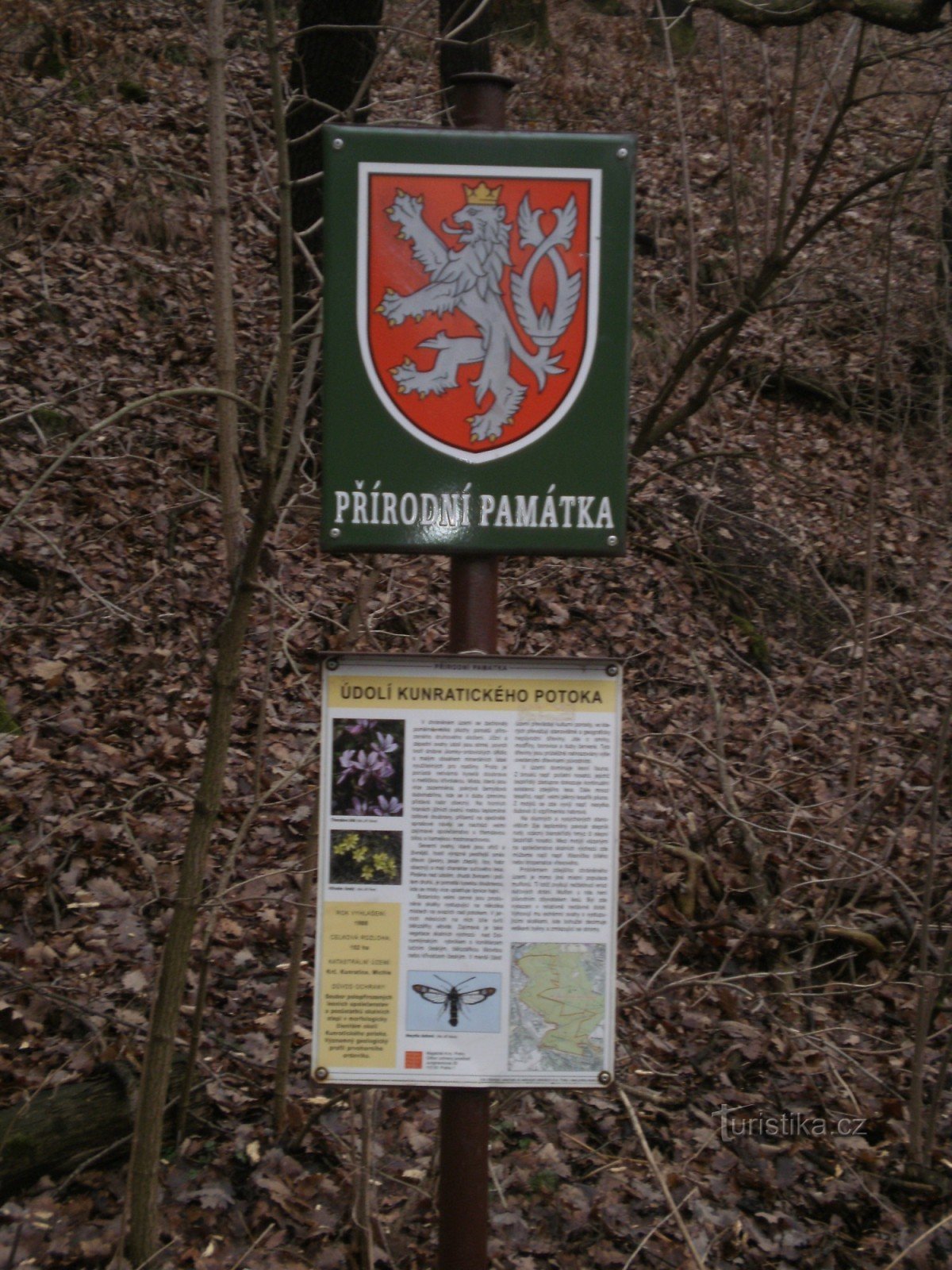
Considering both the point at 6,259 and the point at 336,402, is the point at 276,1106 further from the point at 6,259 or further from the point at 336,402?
the point at 6,259

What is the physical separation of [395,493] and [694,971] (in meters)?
3.60

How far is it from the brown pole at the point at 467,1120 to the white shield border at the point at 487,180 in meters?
0.19

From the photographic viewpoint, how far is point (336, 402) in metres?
2.28

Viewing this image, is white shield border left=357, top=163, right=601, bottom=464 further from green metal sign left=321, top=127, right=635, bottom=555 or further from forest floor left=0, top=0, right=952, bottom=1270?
forest floor left=0, top=0, right=952, bottom=1270

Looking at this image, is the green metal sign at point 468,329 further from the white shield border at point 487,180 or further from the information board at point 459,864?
the information board at point 459,864

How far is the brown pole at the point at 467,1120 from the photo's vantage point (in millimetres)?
2387

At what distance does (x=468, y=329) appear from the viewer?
89.9 inches

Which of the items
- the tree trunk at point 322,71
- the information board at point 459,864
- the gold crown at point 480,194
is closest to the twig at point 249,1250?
the information board at point 459,864

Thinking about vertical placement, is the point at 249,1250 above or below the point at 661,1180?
below

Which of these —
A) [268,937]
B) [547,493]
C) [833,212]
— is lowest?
[268,937]

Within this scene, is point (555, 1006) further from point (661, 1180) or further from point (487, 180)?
point (487, 180)

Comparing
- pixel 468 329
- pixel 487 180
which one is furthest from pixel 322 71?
pixel 468 329

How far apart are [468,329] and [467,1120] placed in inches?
65.1

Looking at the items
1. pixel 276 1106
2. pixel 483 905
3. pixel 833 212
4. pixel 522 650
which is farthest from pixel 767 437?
pixel 483 905
